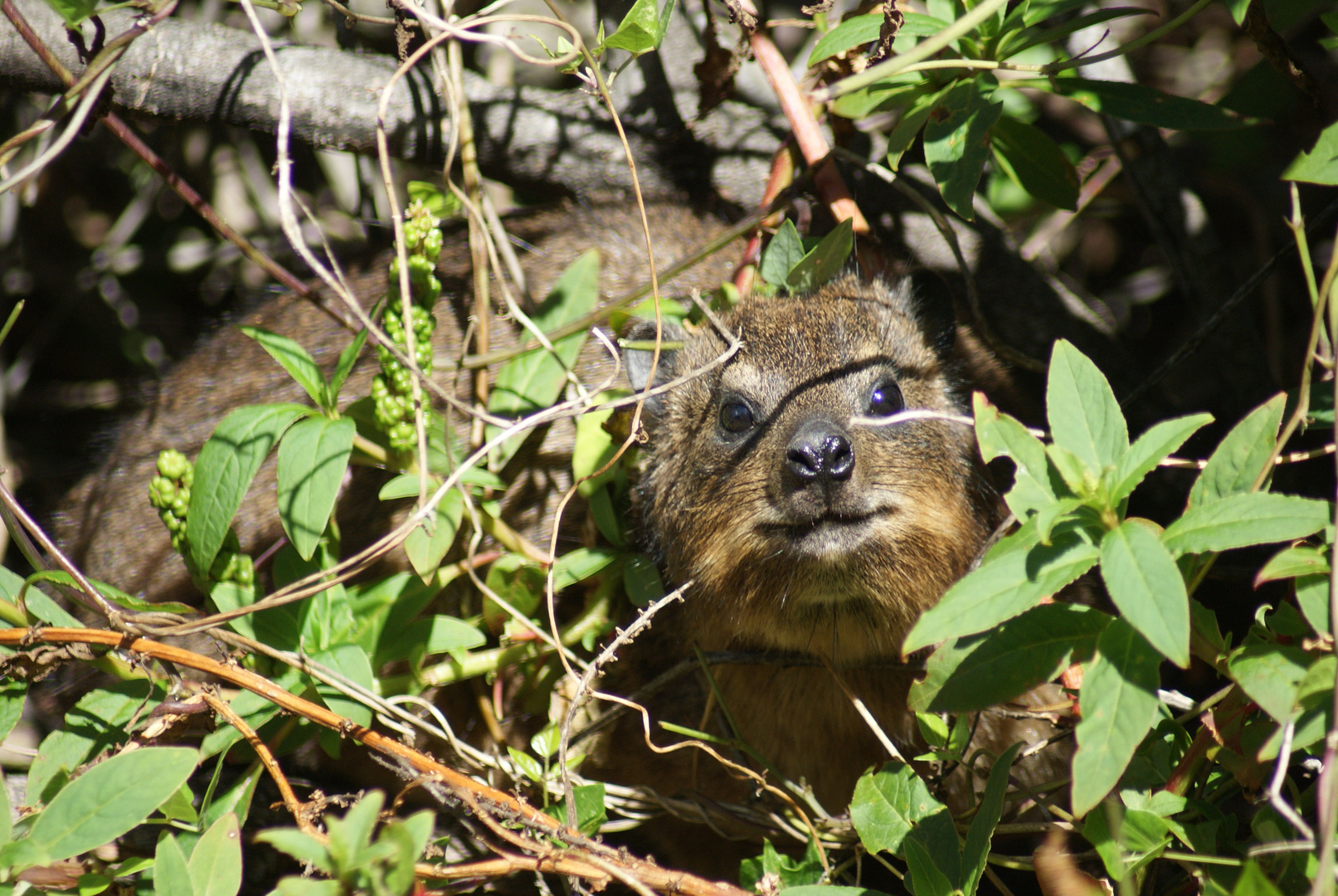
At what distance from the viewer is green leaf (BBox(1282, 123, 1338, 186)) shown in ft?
7.44

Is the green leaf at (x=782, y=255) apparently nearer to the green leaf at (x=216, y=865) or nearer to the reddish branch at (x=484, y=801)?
the reddish branch at (x=484, y=801)

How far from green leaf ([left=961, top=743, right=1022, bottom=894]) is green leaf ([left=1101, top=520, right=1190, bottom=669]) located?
0.55 meters

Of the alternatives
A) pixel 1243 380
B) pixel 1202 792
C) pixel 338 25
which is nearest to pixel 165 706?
pixel 1202 792

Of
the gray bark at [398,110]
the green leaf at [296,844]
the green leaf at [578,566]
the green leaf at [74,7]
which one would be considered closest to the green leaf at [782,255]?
the green leaf at [578,566]

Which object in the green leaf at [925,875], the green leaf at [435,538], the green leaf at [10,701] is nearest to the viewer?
the green leaf at [925,875]

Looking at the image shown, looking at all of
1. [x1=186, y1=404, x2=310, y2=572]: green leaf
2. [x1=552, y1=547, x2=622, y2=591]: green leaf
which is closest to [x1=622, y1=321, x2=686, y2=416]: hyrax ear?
[x1=552, y1=547, x2=622, y2=591]: green leaf

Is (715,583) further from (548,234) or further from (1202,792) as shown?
(548,234)

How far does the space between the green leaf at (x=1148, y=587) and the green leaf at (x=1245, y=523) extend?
3.6 inches

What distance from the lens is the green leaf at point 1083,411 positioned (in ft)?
6.94

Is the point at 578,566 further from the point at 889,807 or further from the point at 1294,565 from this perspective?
the point at 1294,565

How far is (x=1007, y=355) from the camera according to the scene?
351 cm

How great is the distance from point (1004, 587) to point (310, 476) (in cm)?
173

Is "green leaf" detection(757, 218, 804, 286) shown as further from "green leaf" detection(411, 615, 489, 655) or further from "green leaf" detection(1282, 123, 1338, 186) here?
"green leaf" detection(411, 615, 489, 655)

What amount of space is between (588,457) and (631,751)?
1143 millimetres
